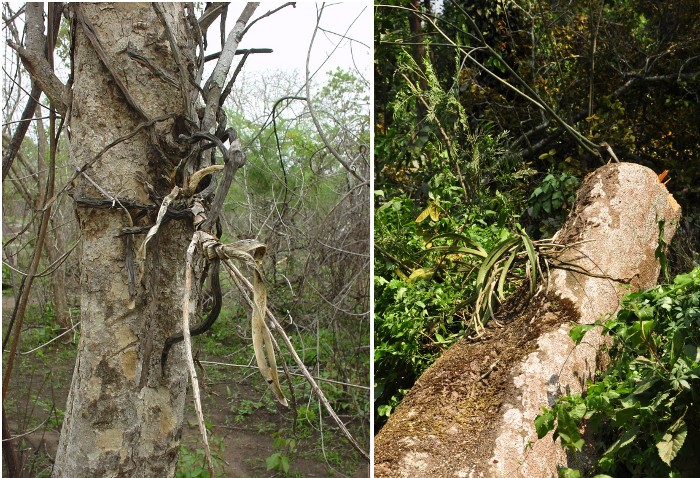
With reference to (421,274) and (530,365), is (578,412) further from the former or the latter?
(421,274)

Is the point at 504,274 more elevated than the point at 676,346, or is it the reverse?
the point at 504,274

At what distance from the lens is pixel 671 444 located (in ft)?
5.62

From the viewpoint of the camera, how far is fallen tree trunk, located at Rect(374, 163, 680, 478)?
1.81 metres

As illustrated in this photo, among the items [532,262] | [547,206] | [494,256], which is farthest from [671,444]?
[547,206]

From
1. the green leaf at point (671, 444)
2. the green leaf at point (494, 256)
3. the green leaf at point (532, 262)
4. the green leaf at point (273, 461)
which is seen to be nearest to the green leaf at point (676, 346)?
the green leaf at point (671, 444)

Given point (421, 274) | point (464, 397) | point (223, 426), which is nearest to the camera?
point (464, 397)

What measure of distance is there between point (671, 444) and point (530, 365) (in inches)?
16.8

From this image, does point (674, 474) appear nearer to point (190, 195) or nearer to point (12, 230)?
point (190, 195)

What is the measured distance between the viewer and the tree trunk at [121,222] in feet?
4.99

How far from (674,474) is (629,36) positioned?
380 centimetres

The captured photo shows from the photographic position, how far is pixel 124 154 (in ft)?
5.03

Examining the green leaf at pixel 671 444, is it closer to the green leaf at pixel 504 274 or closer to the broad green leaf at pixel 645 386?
the broad green leaf at pixel 645 386

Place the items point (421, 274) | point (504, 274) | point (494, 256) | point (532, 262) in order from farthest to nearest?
1. point (421, 274)
2. point (494, 256)
3. point (504, 274)
4. point (532, 262)

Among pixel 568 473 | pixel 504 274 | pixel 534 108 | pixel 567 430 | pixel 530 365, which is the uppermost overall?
pixel 534 108
